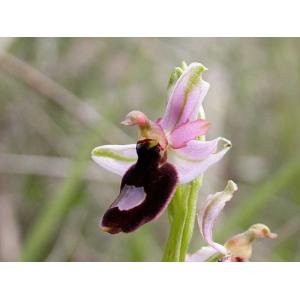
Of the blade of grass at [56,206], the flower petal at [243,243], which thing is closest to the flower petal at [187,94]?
the flower petal at [243,243]

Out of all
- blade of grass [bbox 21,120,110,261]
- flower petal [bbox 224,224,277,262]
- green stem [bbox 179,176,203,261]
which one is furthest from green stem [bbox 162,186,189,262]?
blade of grass [bbox 21,120,110,261]

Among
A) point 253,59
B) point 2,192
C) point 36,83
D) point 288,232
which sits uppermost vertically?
point 253,59

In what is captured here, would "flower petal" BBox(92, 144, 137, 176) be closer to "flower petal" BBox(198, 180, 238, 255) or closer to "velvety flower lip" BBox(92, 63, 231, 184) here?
"velvety flower lip" BBox(92, 63, 231, 184)

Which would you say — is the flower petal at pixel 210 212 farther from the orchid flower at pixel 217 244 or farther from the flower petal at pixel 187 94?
the flower petal at pixel 187 94
